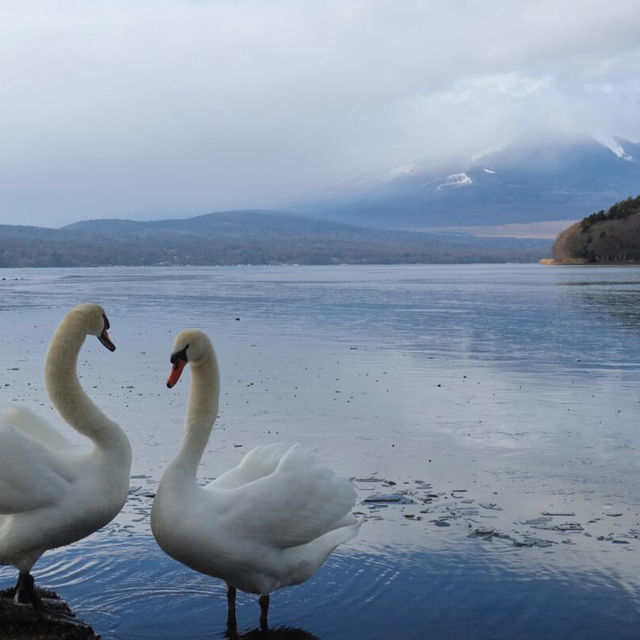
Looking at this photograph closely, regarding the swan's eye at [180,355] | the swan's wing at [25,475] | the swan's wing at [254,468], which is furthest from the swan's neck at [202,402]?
the swan's wing at [25,475]

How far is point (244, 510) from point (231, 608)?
741mm

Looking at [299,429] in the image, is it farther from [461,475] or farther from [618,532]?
[618,532]

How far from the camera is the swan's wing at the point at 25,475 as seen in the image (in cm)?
511

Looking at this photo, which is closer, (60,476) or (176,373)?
(60,476)

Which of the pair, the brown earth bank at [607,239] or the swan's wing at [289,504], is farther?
the brown earth bank at [607,239]

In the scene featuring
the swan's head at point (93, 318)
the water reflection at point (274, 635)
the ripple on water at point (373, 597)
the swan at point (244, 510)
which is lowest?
the water reflection at point (274, 635)

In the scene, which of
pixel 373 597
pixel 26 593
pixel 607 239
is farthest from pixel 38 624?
pixel 607 239

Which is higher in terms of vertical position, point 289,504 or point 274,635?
point 289,504

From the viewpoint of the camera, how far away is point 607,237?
114m

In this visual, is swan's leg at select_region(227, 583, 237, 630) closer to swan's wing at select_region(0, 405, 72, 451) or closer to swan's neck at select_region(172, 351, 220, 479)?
swan's neck at select_region(172, 351, 220, 479)

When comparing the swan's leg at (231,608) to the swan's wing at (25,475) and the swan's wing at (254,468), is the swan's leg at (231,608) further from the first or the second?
the swan's wing at (25,475)

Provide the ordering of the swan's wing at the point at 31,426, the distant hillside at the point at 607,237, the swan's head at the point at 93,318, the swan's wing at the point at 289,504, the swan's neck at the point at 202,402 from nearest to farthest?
the swan's wing at the point at 289,504 → the swan's neck at the point at 202,402 → the swan's head at the point at 93,318 → the swan's wing at the point at 31,426 → the distant hillside at the point at 607,237

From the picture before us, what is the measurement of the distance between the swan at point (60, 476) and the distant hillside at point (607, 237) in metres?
113

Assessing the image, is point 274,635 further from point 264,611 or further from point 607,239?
point 607,239
